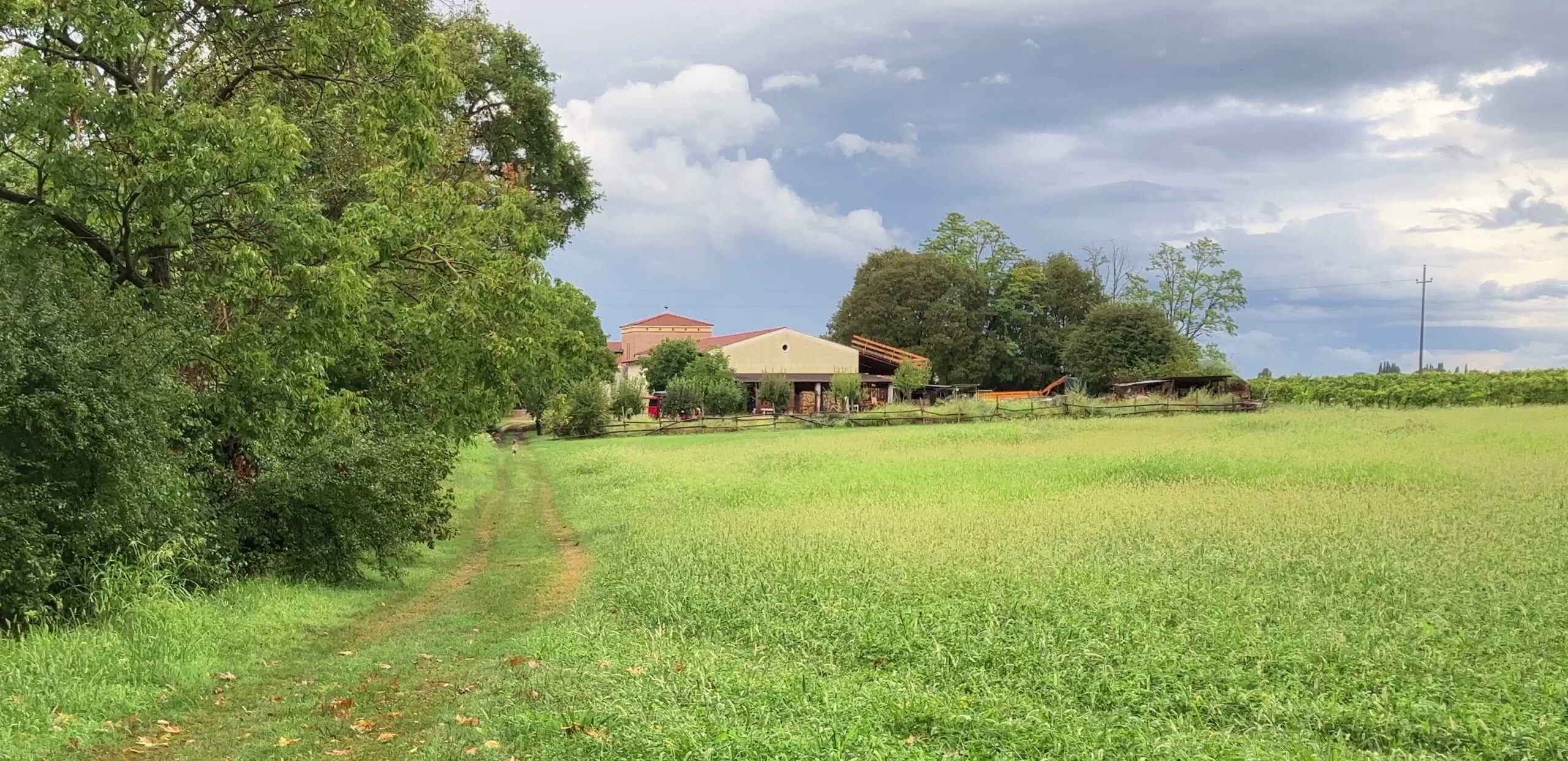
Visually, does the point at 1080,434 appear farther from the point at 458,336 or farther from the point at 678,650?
the point at 678,650

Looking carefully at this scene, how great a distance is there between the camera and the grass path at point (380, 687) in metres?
6.55

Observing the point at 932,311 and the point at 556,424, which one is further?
the point at 932,311

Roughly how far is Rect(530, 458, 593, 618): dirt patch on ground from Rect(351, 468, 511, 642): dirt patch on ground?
118 centimetres

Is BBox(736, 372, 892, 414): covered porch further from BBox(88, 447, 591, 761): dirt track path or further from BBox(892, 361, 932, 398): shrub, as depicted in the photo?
BBox(88, 447, 591, 761): dirt track path

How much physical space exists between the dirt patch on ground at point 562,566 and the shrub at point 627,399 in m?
36.5

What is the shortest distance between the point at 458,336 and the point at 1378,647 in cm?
1198

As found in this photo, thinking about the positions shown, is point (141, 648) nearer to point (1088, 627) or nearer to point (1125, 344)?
point (1088, 627)

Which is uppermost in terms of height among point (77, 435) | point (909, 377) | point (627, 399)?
point (909, 377)

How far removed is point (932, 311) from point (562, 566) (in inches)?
2698

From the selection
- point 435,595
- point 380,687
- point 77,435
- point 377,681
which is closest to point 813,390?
point 435,595

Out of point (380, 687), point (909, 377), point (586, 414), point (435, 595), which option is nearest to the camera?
point (380, 687)

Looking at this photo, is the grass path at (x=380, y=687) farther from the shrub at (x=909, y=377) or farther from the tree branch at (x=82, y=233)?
the shrub at (x=909, y=377)

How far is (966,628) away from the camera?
26.3ft

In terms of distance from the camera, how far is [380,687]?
810cm
